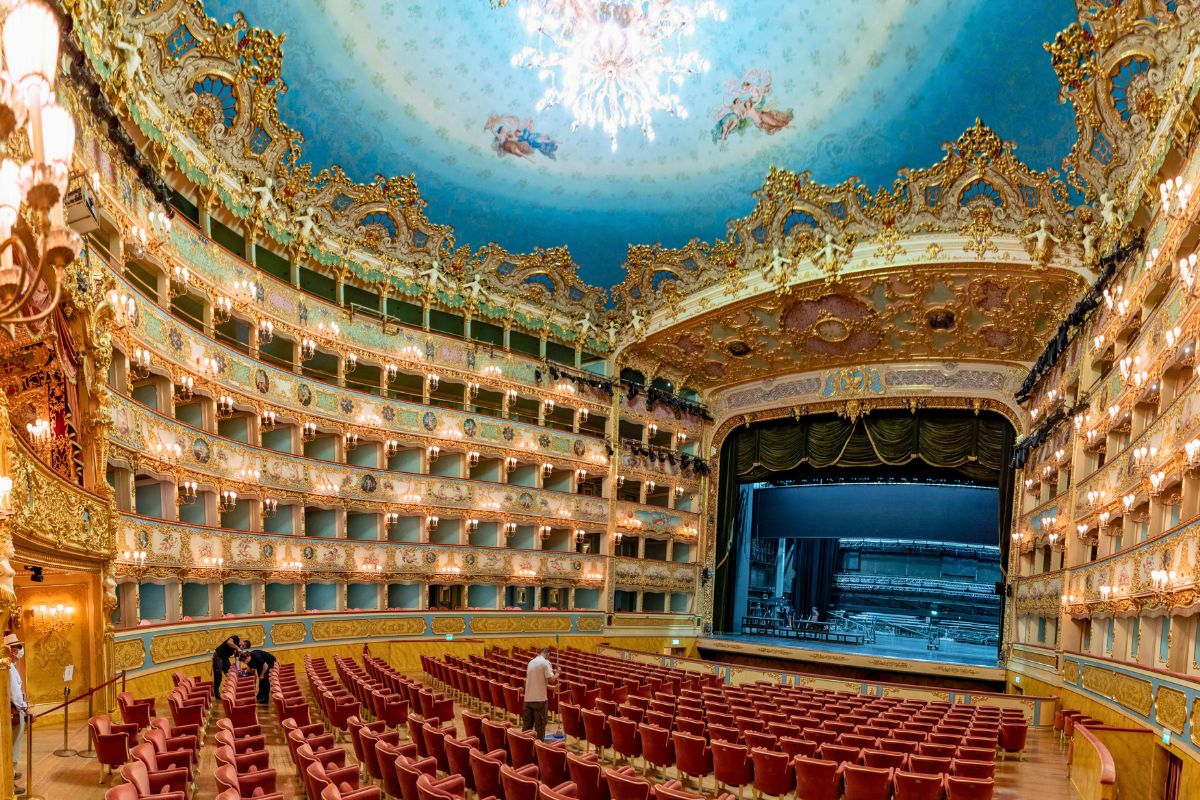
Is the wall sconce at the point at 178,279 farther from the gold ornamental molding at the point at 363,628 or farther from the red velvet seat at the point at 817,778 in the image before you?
the red velvet seat at the point at 817,778

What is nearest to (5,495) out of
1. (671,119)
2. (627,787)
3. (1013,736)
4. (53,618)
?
(627,787)

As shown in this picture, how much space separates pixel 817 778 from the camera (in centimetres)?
894

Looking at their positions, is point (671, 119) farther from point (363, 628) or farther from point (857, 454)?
point (363, 628)

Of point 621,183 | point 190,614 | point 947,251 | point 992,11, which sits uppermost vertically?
point 992,11

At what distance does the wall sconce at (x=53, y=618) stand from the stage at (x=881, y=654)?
69.3 feet

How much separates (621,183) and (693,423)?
11.5 metres

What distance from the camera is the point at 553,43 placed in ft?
74.3

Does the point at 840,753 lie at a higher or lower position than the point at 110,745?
lower

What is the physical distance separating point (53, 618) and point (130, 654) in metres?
2.04

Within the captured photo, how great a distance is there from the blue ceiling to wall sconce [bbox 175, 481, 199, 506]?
955 centimetres

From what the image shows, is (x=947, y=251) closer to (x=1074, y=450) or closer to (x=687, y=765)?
(x=1074, y=450)

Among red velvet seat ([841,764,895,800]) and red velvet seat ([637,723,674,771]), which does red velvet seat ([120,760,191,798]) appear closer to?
red velvet seat ([637,723,674,771])

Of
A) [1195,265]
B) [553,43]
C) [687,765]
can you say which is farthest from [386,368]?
[1195,265]

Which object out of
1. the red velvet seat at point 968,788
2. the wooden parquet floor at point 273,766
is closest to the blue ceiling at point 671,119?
the wooden parquet floor at point 273,766
